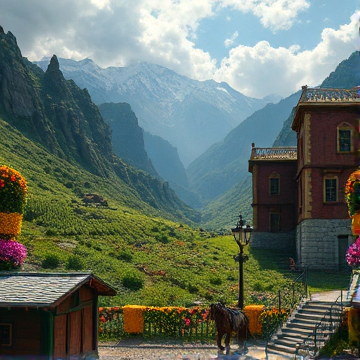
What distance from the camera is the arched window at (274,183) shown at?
1816 inches

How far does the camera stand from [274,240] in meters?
46.0

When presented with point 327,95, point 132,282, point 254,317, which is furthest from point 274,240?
point 254,317

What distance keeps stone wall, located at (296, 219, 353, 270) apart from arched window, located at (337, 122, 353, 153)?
5108 millimetres

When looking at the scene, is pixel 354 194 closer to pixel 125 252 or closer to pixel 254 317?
pixel 254 317

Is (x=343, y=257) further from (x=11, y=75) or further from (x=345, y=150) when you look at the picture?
(x=11, y=75)

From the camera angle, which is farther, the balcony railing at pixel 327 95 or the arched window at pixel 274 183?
the arched window at pixel 274 183

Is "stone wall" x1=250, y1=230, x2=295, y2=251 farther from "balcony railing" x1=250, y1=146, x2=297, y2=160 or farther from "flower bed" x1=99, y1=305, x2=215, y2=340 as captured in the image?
"flower bed" x1=99, y1=305, x2=215, y2=340

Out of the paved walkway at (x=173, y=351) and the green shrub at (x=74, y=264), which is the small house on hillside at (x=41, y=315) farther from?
the green shrub at (x=74, y=264)

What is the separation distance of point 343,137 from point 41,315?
26.8m

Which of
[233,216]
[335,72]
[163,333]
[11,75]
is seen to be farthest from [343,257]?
[335,72]

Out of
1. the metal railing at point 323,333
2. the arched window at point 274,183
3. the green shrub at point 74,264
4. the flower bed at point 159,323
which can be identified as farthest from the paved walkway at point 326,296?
the arched window at point 274,183

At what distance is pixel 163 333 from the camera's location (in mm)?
21312

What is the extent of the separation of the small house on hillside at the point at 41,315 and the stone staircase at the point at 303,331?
6958mm

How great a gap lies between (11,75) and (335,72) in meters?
108
